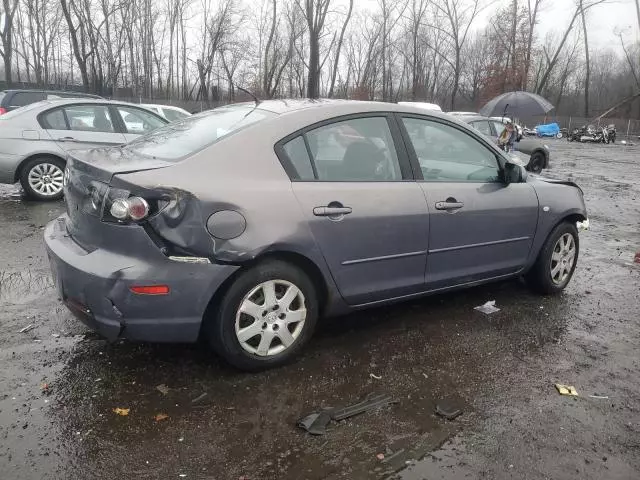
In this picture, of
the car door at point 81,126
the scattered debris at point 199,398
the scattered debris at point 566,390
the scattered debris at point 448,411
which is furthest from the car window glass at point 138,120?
the scattered debris at point 566,390

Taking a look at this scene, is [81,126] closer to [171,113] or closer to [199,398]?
[171,113]

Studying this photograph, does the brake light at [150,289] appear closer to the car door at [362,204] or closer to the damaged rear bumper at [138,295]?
the damaged rear bumper at [138,295]

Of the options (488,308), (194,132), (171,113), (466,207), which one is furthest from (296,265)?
(171,113)

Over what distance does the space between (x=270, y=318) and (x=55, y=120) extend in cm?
676

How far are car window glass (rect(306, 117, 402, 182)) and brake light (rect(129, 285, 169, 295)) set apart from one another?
1.15 m

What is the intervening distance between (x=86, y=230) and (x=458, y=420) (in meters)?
2.29

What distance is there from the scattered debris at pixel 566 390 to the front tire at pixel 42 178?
25.1 feet

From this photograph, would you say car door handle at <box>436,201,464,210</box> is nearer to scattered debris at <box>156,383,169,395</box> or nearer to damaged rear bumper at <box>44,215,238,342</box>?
damaged rear bumper at <box>44,215,238,342</box>

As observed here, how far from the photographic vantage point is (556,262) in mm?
4719

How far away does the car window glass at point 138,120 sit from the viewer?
8.80 metres

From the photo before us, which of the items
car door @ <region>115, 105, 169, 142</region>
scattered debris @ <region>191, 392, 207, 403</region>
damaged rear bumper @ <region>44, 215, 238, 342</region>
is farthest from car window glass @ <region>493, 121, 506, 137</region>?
scattered debris @ <region>191, 392, 207, 403</region>

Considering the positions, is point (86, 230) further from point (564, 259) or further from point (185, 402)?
point (564, 259)

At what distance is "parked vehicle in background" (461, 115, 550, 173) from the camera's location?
16475mm

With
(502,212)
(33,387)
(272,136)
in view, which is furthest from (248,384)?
(502,212)
